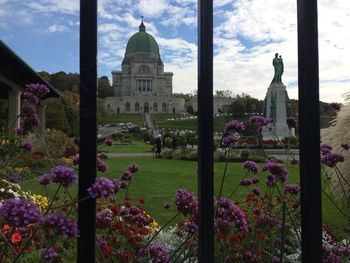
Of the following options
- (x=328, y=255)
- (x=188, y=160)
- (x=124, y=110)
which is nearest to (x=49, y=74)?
(x=124, y=110)

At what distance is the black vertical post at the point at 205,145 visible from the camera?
1.15 m

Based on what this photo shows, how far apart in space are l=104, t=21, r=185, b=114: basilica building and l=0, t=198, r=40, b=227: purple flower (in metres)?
111

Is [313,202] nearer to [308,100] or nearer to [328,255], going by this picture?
[308,100]

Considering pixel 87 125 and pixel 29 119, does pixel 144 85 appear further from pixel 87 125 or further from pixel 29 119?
pixel 87 125

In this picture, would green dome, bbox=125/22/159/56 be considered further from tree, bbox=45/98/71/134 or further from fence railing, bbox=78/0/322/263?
fence railing, bbox=78/0/322/263

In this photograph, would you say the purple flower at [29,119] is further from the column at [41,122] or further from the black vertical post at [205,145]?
the black vertical post at [205,145]

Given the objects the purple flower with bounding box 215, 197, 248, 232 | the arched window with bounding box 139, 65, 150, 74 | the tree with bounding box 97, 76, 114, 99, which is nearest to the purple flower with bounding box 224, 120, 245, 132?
the purple flower with bounding box 215, 197, 248, 232

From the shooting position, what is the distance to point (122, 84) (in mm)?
117688

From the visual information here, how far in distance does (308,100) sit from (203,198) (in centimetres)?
38

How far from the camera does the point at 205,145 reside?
3.76 ft

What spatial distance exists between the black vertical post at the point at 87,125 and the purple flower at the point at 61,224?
0.8 inches

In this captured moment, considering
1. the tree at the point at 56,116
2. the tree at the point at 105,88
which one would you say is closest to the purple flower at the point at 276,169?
the tree at the point at 56,116

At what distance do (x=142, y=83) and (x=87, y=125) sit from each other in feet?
385

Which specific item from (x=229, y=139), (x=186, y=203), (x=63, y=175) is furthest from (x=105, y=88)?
(x=63, y=175)
